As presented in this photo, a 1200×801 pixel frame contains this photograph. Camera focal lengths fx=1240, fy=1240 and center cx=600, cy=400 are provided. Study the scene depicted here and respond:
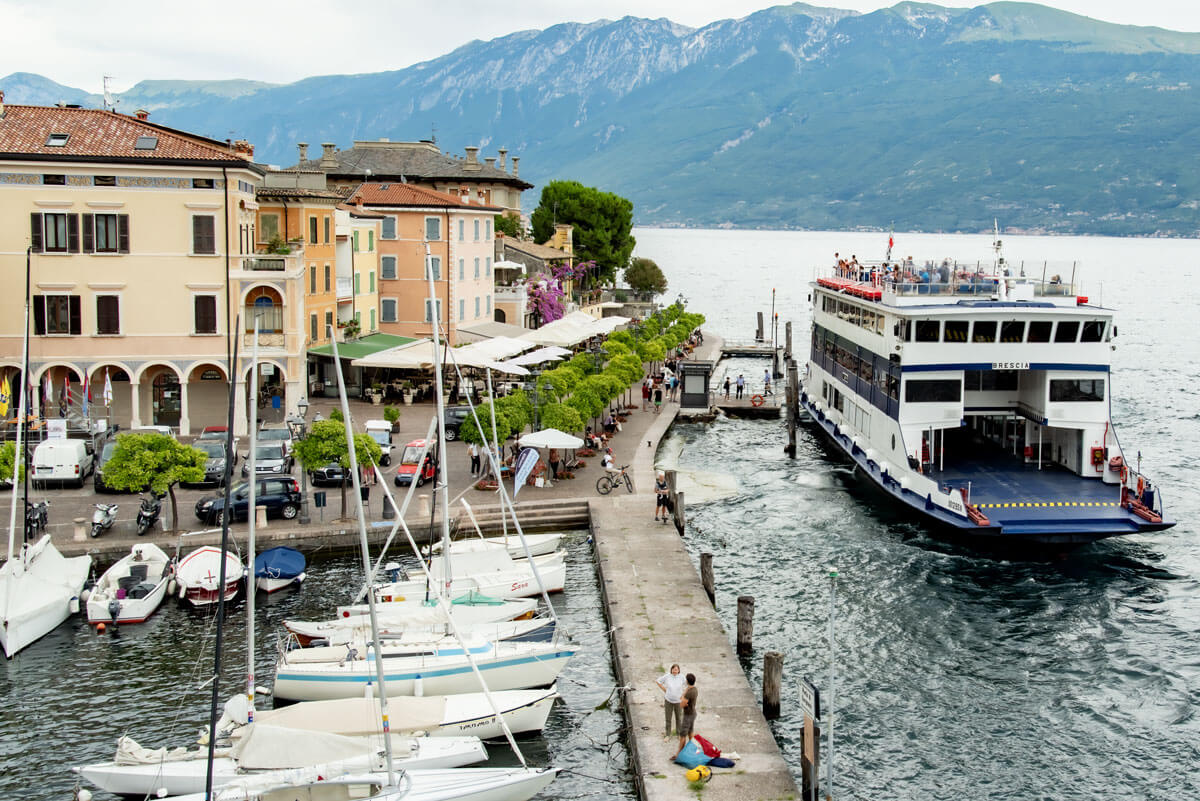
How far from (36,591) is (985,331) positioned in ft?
98.4

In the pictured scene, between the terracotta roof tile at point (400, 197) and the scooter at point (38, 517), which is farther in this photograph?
the terracotta roof tile at point (400, 197)

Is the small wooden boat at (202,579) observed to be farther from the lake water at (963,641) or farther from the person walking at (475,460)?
the person walking at (475,460)

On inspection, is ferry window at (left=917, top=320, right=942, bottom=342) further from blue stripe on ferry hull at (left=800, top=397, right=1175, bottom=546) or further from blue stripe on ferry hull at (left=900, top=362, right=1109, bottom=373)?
blue stripe on ferry hull at (left=800, top=397, right=1175, bottom=546)

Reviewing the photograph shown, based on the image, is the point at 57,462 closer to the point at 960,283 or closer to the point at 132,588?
the point at 132,588

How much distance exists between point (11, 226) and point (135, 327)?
6194 mm

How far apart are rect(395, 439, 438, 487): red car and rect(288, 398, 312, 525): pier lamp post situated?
3332 mm

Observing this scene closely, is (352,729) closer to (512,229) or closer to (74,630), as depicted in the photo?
(74,630)

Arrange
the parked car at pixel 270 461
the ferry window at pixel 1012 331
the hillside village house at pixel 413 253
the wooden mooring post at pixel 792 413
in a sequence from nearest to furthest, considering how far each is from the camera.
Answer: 1. the ferry window at pixel 1012 331
2. the parked car at pixel 270 461
3. the wooden mooring post at pixel 792 413
4. the hillside village house at pixel 413 253

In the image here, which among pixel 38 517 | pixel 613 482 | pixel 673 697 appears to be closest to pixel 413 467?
pixel 613 482

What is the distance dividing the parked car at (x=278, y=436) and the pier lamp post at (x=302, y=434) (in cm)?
50

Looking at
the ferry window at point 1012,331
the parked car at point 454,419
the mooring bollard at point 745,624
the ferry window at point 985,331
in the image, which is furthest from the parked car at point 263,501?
the ferry window at point 1012,331

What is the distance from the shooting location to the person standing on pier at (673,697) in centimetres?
2392

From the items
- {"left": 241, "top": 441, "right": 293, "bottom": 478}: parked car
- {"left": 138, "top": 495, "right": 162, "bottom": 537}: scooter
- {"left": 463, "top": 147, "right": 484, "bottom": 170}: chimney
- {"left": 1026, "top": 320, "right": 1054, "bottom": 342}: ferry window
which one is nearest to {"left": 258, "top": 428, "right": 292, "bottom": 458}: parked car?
{"left": 241, "top": 441, "right": 293, "bottom": 478}: parked car

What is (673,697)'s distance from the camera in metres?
24.0
